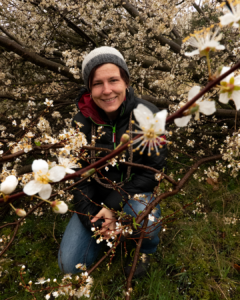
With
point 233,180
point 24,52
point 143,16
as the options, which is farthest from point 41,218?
point 143,16

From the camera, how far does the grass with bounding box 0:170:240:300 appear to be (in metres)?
2.12

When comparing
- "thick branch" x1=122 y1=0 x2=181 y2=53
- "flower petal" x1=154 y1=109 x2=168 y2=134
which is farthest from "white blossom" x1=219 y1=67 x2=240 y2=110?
"thick branch" x1=122 y1=0 x2=181 y2=53

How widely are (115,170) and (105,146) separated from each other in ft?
1.19

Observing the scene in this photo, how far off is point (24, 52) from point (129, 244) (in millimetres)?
2953

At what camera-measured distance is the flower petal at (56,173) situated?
71cm

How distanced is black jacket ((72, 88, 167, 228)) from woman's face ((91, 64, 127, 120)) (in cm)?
13

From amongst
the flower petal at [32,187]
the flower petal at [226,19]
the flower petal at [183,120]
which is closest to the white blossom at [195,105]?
the flower petal at [183,120]

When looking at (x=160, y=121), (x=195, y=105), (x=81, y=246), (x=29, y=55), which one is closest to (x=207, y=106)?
(x=195, y=105)

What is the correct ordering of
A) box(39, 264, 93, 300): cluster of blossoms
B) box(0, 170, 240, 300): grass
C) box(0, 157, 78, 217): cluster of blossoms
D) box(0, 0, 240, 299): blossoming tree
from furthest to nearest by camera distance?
box(0, 0, 240, 299): blossoming tree → box(0, 170, 240, 300): grass → box(39, 264, 93, 300): cluster of blossoms → box(0, 157, 78, 217): cluster of blossoms

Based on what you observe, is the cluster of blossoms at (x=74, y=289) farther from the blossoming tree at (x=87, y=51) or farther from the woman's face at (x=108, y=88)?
the woman's face at (x=108, y=88)

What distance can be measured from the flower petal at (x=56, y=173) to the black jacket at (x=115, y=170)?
4.86 feet

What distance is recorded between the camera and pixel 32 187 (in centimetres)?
70

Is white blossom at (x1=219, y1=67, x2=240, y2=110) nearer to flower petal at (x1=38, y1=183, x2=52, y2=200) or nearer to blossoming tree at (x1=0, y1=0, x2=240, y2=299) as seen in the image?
flower petal at (x1=38, y1=183, x2=52, y2=200)

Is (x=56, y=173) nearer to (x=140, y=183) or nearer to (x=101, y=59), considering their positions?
(x=101, y=59)
